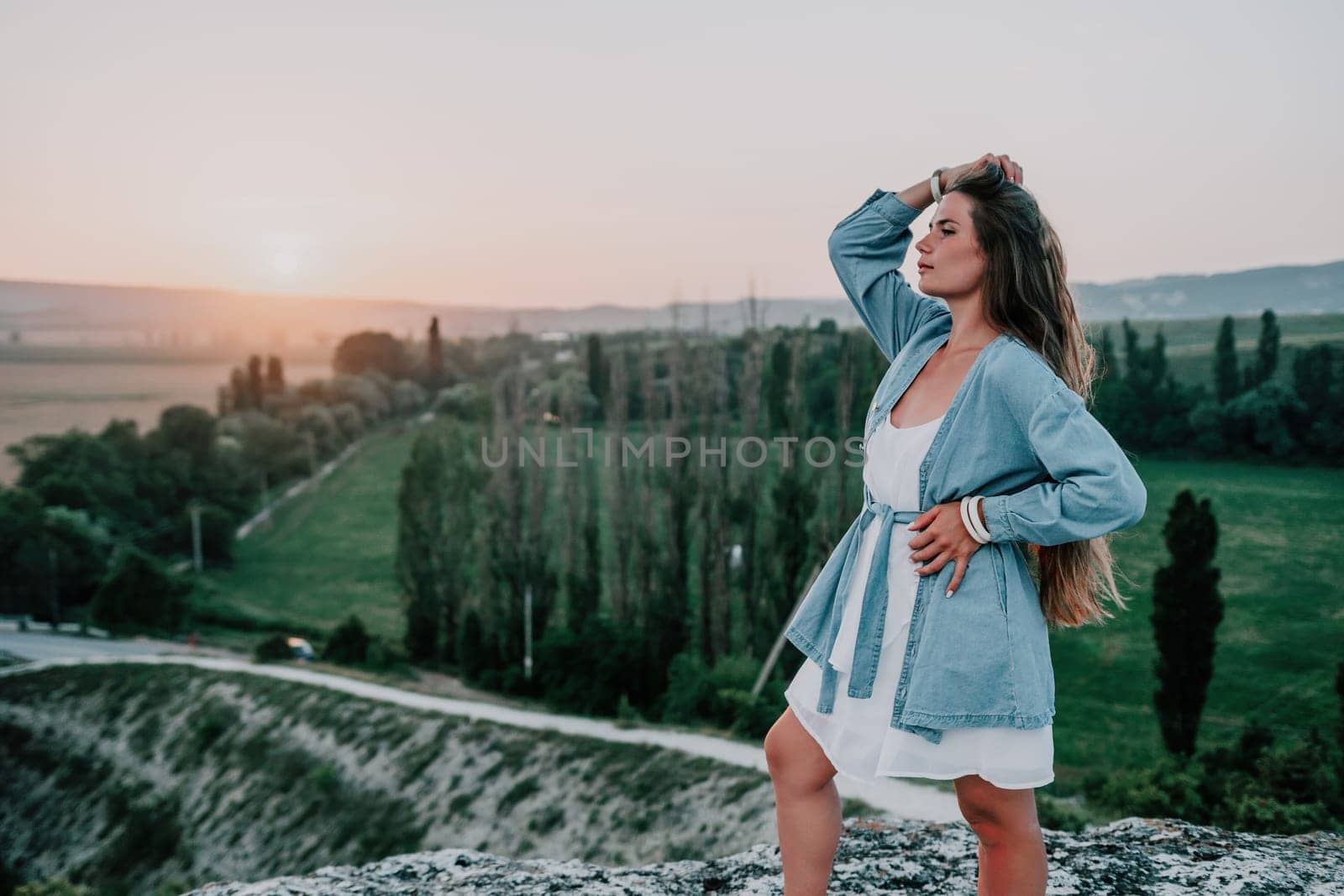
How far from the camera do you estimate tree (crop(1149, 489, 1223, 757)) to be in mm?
12609

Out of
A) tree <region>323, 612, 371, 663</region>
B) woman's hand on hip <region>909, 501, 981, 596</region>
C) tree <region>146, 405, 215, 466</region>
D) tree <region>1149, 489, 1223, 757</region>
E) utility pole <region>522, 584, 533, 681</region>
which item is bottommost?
tree <region>323, 612, 371, 663</region>

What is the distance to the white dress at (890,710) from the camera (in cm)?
168

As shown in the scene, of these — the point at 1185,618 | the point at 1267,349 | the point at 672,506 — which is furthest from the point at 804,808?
the point at 1267,349

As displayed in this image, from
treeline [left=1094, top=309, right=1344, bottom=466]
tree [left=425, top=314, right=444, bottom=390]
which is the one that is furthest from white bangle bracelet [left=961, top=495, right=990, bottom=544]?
tree [left=425, top=314, right=444, bottom=390]

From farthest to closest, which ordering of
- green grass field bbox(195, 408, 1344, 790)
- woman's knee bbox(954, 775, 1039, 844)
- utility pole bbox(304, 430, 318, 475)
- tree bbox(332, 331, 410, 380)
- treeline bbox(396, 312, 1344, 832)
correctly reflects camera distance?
tree bbox(332, 331, 410, 380) → utility pole bbox(304, 430, 318, 475) → treeline bbox(396, 312, 1344, 832) → green grass field bbox(195, 408, 1344, 790) → woman's knee bbox(954, 775, 1039, 844)

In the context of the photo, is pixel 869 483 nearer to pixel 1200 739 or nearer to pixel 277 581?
pixel 1200 739

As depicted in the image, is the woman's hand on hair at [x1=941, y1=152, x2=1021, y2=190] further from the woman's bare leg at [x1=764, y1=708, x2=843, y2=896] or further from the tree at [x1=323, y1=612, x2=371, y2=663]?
the tree at [x1=323, y1=612, x2=371, y2=663]

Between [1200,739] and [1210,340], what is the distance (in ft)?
28.9

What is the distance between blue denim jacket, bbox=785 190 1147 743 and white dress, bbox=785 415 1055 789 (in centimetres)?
2

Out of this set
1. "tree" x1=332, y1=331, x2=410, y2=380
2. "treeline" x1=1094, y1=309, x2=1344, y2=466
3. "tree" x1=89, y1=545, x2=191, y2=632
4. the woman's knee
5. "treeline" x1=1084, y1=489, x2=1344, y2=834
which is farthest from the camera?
"tree" x1=332, y1=331, x2=410, y2=380

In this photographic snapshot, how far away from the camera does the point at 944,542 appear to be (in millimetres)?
1701

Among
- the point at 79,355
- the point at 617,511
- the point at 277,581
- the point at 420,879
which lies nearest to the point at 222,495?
the point at 277,581

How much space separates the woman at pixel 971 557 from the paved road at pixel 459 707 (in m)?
2.38

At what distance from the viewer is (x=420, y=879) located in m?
2.51
